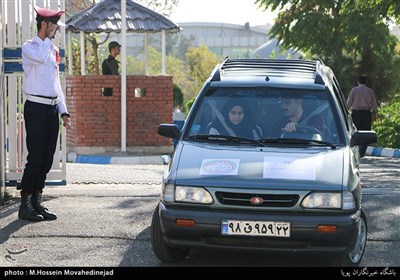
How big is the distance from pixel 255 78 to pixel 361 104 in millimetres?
12382

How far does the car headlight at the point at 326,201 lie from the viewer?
6945 mm

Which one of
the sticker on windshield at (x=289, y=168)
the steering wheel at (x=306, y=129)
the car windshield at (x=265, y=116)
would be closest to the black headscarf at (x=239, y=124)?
the car windshield at (x=265, y=116)

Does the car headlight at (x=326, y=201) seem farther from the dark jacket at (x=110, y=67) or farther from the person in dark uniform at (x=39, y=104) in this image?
the dark jacket at (x=110, y=67)

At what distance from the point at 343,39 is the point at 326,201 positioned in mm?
24526

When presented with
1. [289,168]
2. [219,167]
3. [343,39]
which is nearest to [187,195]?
[219,167]

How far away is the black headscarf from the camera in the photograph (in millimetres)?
7984

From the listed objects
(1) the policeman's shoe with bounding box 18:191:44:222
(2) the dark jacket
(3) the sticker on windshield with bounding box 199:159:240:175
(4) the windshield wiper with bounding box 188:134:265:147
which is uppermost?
(2) the dark jacket

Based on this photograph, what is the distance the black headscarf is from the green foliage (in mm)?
17158

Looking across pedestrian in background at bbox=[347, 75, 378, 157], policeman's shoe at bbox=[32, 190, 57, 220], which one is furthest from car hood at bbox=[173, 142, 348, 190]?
pedestrian in background at bbox=[347, 75, 378, 157]

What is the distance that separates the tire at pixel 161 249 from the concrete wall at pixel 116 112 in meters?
12.2

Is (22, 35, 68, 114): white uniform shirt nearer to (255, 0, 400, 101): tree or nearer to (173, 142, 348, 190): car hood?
(173, 142, 348, 190): car hood

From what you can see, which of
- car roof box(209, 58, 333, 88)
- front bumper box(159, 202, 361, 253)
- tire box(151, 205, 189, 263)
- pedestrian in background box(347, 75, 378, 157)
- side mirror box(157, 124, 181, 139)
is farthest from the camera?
pedestrian in background box(347, 75, 378, 157)

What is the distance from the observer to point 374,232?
8.96m
